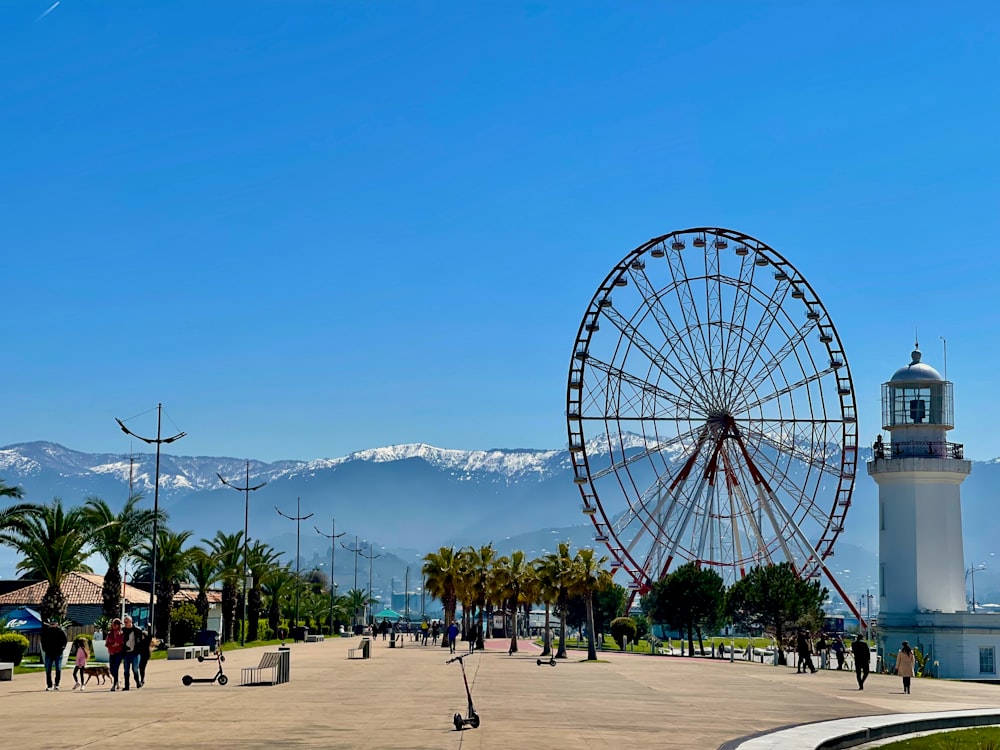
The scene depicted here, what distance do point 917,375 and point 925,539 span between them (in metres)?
8.42

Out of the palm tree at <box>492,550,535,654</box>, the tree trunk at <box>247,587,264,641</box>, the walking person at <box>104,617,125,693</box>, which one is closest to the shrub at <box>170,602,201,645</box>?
the tree trunk at <box>247,587,264,641</box>

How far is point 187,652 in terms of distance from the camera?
51.3 meters

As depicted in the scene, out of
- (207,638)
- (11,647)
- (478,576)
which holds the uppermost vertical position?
(478,576)

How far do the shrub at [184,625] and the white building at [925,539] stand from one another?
3478 centimetres

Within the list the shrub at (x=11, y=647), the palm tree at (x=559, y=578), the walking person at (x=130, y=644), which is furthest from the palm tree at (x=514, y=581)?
the walking person at (x=130, y=644)

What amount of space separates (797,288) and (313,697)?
43937mm

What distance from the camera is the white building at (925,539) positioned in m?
61.8

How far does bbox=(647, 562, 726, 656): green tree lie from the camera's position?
3659 inches

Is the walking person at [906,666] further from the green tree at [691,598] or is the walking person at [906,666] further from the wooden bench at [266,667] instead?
the green tree at [691,598]

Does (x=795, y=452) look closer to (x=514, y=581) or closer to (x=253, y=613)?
(x=514, y=581)

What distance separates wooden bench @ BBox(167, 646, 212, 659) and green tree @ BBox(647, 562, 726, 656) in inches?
1796

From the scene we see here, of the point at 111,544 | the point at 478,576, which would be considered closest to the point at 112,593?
the point at 111,544

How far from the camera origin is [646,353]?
66875 mm

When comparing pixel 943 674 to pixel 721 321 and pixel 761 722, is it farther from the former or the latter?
pixel 761 722
